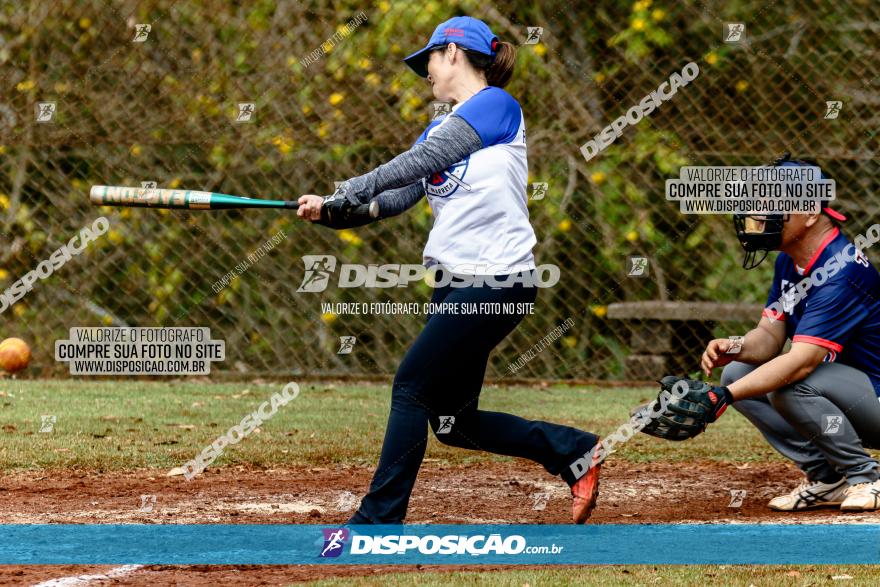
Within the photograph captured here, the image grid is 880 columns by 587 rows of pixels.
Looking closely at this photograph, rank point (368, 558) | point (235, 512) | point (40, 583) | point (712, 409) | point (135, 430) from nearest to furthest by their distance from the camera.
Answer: point (40, 583)
point (368, 558)
point (712, 409)
point (235, 512)
point (135, 430)

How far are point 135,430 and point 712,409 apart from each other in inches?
153

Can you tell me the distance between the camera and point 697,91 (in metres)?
9.12

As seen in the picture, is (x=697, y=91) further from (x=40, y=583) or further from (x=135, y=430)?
(x=40, y=583)

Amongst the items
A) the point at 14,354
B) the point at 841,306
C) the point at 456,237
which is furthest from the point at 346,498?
the point at 14,354

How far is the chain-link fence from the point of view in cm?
910

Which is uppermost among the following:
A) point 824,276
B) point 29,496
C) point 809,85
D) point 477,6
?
point 477,6

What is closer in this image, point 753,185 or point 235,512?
point 235,512

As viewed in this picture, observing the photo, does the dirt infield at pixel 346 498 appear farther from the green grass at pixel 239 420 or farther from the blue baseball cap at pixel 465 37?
the blue baseball cap at pixel 465 37

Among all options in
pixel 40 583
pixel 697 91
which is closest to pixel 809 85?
pixel 697 91

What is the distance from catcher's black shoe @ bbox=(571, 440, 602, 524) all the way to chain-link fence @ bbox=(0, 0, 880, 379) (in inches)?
180

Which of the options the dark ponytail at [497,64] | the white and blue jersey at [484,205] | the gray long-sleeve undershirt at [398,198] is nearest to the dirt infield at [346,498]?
the white and blue jersey at [484,205]

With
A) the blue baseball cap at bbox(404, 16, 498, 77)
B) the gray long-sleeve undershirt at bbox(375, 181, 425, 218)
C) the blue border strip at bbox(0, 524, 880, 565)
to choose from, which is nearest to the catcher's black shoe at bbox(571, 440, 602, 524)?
the blue border strip at bbox(0, 524, 880, 565)

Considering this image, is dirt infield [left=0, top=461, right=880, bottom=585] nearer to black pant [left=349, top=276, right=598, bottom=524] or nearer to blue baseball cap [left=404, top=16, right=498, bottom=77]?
black pant [left=349, top=276, right=598, bottom=524]

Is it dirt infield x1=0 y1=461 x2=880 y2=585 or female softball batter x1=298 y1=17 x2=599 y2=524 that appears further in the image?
dirt infield x1=0 y1=461 x2=880 y2=585
